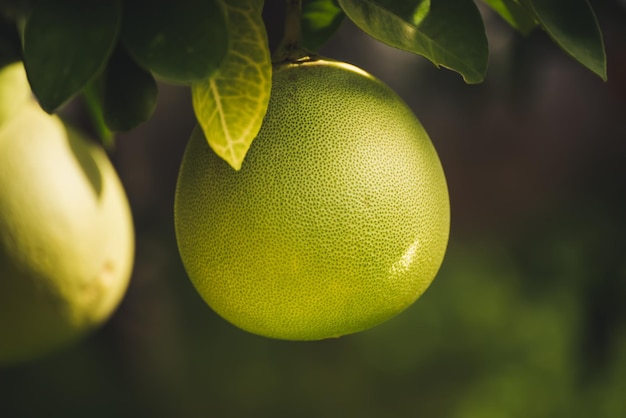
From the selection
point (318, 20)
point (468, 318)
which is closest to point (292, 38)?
point (318, 20)

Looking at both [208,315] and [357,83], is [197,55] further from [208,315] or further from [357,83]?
[208,315]

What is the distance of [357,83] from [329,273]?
154 mm

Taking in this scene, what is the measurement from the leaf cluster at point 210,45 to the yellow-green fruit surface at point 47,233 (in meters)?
0.27

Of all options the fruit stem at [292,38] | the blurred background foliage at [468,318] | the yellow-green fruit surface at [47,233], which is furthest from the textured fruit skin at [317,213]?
the blurred background foliage at [468,318]

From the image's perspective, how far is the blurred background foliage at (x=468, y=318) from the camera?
2.22 metres

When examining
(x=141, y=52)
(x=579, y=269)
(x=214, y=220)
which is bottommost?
(x=579, y=269)

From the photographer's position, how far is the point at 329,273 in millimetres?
551

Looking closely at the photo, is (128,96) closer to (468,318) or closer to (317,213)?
(317,213)

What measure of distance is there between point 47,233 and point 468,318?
76.6 inches

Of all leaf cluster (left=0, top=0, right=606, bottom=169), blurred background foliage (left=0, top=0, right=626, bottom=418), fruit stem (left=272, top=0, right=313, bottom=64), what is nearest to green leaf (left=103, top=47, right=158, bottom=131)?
leaf cluster (left=0, top=0, right=606, bottom=169)

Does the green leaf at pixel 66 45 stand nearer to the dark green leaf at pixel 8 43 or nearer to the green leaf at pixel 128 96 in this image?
the green leaf at pixel 128 96

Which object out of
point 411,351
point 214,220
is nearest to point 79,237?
point 214,220

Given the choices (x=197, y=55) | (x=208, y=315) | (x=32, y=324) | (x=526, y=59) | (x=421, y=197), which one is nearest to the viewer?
(x=197, y=55)

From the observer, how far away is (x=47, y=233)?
826 millimetres
